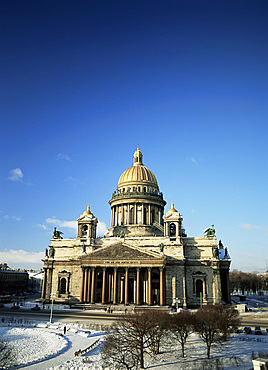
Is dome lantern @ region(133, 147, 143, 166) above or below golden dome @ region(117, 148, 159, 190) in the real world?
above

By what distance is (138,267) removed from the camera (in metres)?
62.9

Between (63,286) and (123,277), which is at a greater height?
(123,277)

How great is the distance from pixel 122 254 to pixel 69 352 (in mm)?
36244

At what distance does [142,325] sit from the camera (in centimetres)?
2509

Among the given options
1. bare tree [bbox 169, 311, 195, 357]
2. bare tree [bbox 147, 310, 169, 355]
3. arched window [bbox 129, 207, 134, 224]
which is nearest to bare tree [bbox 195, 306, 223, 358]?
bare tree [bbox 169, 311, 195, 357]

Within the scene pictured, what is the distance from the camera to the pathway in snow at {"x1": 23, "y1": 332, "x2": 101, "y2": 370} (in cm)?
2382

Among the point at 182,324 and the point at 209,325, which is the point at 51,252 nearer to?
the point at 182,324

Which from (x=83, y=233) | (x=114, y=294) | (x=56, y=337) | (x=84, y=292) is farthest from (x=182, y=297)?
(x=56, y=337)

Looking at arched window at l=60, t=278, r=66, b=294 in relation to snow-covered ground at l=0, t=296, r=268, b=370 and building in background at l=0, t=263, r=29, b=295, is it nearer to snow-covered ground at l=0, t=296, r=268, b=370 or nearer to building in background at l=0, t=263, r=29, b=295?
snow-covered ground at l=0, t=296, r=268, b=370

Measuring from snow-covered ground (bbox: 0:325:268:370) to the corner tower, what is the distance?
145 ft

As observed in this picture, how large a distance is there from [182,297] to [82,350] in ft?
134

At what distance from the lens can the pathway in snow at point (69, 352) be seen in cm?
2382

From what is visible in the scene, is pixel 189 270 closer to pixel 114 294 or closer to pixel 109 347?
pixel 114 294

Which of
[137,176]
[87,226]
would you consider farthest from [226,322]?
[137,176]
